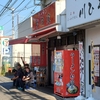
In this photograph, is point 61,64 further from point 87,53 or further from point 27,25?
point 27,25

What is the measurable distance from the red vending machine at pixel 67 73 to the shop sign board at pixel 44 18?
8.51 ft

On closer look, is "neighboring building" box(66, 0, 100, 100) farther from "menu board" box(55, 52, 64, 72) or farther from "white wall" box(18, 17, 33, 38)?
"white wall" box(18, 17, 33, 38)

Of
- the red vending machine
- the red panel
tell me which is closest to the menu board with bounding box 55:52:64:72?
the red vending machine

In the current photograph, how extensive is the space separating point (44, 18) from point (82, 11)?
498cm

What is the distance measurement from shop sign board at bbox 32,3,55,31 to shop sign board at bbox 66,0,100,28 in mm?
2206

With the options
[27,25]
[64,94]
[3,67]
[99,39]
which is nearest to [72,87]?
[64,94]

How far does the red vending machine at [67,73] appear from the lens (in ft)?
36.6

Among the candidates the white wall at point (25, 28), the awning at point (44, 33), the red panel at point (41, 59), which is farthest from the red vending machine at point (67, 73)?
the white wall at point (25, 28)

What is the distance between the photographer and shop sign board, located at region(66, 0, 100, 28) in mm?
8969

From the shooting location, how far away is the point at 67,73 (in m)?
11.2

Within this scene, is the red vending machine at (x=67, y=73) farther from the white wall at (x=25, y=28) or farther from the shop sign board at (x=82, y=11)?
the white wall at (x=25, y=28)

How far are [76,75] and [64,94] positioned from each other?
979 millimetres

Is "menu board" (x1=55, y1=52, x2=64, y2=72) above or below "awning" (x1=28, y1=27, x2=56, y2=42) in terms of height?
below

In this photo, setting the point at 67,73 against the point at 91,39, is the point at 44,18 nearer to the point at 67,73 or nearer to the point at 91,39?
the point at 91,39
